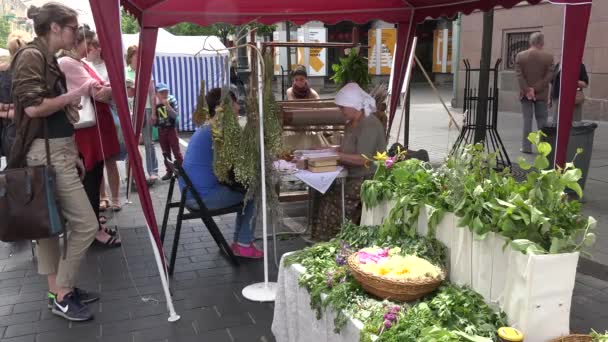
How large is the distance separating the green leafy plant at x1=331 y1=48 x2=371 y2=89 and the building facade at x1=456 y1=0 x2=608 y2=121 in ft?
23.4

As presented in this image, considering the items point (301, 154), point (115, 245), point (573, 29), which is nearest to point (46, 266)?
point (115, 245)

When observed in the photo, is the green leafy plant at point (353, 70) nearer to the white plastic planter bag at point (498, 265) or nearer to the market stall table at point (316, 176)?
the market stall table at point (316, 176)

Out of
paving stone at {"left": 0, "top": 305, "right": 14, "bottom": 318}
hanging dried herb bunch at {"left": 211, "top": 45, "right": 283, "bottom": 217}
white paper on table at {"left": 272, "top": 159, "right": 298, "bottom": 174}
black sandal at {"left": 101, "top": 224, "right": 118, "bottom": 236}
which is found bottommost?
paving stone at {"left": 0, "top": 305, "right": 14, "bottom": 318}

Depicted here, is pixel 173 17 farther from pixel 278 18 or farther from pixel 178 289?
pixel 178 289

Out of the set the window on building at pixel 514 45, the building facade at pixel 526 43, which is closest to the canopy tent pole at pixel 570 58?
the building facade at pixel 526 43

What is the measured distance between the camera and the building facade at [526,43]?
432 inches

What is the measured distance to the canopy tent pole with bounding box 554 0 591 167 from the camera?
3684 millimetres

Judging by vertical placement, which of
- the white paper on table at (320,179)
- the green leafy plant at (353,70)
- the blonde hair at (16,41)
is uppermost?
the blonde hair at (16,41)

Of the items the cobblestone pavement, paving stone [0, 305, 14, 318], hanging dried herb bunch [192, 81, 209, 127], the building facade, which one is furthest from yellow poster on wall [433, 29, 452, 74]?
paving stone [0, 305, 14, 318]

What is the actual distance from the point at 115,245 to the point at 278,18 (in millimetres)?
3243

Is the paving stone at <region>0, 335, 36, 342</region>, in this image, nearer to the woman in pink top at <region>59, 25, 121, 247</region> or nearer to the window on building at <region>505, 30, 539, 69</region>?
the woman in pink top at <region>59, 25, 121, 247</region>

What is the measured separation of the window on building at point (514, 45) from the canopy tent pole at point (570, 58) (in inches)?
396

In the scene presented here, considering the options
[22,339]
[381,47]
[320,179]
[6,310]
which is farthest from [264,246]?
[381,47]

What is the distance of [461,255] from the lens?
2.39 metres
